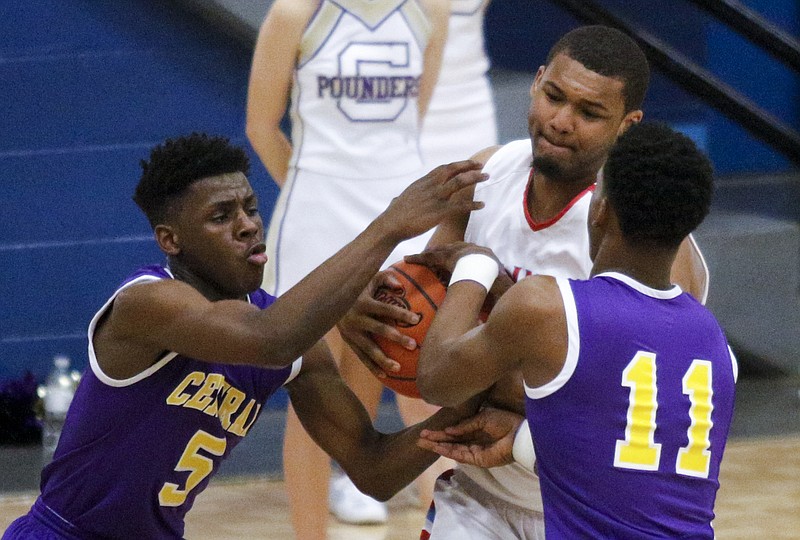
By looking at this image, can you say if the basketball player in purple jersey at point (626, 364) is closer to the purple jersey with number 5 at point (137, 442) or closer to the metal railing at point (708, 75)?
the purple jersey with number 5 at point (137, 442)

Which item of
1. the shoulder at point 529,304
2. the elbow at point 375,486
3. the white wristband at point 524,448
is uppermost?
the shoulder at point 529,304

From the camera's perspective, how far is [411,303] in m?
2.69

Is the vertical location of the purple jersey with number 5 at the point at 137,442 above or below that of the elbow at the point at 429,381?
below

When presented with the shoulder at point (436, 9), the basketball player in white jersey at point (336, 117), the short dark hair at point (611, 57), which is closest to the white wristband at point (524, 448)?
the short dark hair at point (611, 57)

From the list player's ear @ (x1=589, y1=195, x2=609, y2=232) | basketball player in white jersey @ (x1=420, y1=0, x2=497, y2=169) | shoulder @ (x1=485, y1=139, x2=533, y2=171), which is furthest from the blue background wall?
player's ear @ (x1=589, y1=195, x2=609, y2=232)

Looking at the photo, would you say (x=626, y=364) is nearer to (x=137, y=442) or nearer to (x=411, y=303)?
(x=411, y=303)

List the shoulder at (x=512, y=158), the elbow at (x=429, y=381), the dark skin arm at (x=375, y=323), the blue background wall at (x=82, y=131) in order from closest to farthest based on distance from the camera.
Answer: the elbow at (x=429, y=381)
the dark skin arm at (x=375, y=323)
the shoulder at (x=512, y=158)
the blue background wall at (x=82, y=131)

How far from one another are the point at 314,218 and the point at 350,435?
154 cm

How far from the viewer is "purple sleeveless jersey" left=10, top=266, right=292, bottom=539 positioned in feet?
8.75

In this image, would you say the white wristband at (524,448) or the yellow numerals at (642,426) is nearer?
the yellow numerals at (642,426)

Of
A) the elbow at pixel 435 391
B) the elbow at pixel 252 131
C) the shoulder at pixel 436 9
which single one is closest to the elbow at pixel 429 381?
the elbow at pixel 435 391

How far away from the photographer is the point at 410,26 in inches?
177

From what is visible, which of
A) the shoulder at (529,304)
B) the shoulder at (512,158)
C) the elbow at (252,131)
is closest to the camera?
the shoulder at (529,304)

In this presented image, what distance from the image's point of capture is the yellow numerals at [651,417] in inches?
88.5
